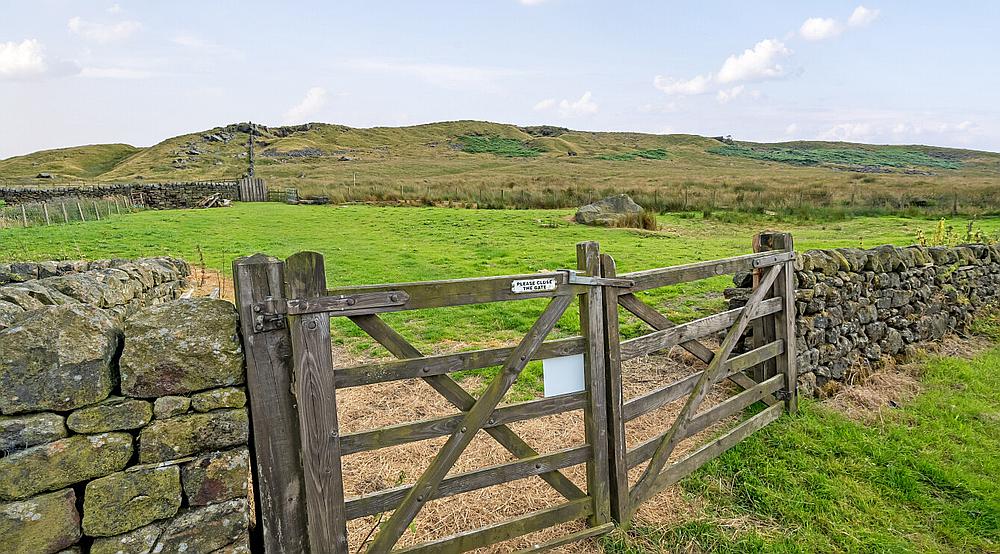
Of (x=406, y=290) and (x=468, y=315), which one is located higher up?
(x=406, y=290)

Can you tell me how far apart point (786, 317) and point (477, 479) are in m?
4.59

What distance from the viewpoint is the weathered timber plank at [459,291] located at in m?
3.53

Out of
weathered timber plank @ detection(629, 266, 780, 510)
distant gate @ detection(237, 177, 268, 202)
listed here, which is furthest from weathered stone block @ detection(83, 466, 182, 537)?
distant gate @ detection(237, 177, 268, 202)

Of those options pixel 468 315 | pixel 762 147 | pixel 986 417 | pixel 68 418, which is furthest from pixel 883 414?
pixel 762 147

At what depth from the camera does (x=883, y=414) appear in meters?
7.18

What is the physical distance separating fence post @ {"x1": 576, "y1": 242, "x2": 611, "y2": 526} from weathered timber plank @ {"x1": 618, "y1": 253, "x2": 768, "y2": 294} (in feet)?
1.19

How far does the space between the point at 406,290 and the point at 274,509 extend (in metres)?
1.52

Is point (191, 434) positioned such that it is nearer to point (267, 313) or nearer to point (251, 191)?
point (267, 313)

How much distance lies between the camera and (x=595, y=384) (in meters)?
4.48

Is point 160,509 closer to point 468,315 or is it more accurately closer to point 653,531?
point 653,531

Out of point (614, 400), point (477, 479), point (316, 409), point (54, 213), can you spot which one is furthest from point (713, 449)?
point (54, 213)

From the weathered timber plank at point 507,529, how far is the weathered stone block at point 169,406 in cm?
166

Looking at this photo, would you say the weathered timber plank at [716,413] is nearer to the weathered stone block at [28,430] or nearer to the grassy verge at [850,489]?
the grassy verge at [850,489]

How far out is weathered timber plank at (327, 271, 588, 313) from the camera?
11.6 ft
